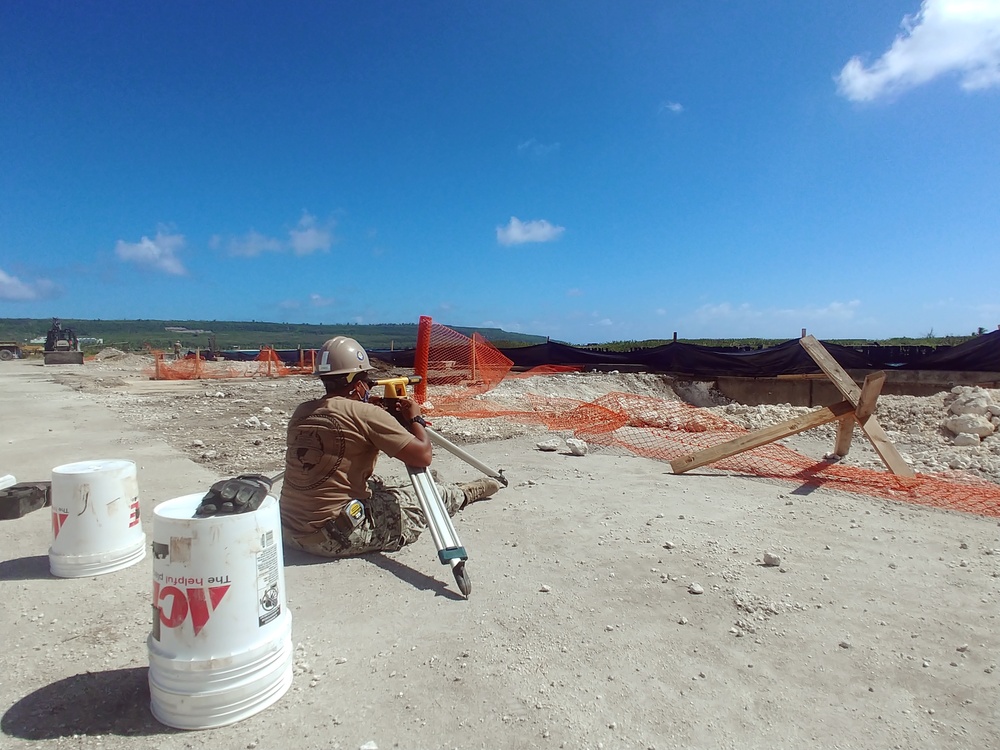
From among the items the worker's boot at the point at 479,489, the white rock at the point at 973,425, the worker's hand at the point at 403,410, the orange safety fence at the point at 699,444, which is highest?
the worker's hand at the point at 403,410

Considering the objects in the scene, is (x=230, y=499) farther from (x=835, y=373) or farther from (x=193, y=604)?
(x=835, y=373)

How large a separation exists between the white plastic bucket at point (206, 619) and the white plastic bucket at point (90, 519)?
1569 mm

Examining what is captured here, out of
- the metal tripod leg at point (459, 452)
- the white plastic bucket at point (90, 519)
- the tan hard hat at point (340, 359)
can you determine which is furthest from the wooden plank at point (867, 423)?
the white plastic bucket at point (90, 519)

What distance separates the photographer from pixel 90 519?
3371 millimetres

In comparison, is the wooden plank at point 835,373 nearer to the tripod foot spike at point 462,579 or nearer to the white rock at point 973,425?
the white rock at point 973,425

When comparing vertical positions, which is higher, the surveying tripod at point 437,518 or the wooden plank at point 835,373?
the wooden plank at point 835,373

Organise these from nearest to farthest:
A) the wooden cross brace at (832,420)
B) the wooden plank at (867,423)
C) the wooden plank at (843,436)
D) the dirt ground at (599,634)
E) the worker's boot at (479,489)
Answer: the dirt ground at (599,634) → the worker's boot at (479,489) → the wooden plank at (867,423) → the wooden cross brace at (832,420) → the wooden plank at (843,436)

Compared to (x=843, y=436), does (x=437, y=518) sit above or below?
below

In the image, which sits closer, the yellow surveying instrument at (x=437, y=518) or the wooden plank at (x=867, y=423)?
the yellow surveying instrument at (x=437, y=518)

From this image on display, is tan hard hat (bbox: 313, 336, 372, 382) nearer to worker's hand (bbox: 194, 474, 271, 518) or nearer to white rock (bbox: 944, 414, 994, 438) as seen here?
worker's hand (bbox: 194, 474, 271, 518)

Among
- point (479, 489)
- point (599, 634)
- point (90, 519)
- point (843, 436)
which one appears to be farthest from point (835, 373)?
point (90, 519)

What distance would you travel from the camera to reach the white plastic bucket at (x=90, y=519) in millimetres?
3318

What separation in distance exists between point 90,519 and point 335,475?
1.35m

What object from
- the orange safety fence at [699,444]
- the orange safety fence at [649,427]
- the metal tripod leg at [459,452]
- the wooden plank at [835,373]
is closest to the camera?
the metal tripod leg at [459,452]
